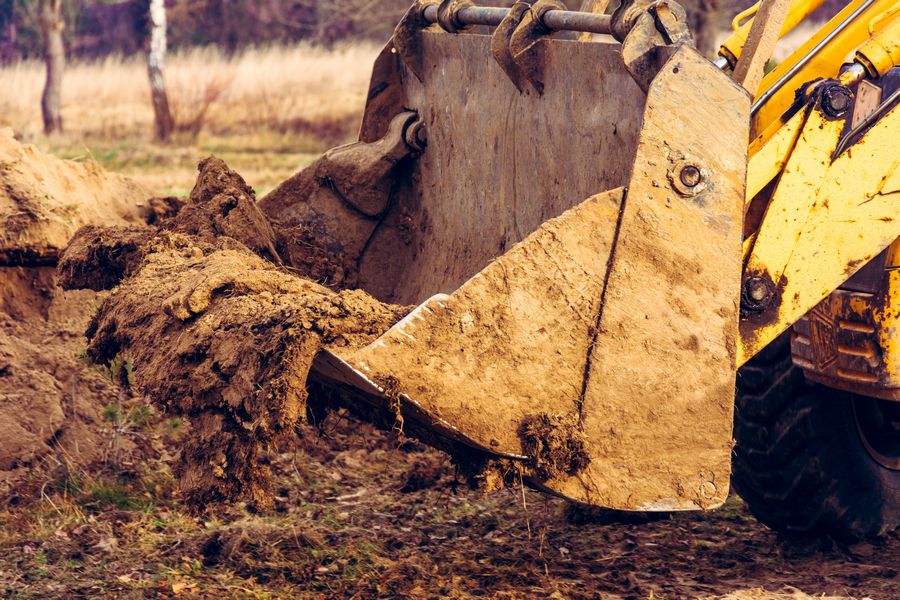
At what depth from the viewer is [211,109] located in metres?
17.7

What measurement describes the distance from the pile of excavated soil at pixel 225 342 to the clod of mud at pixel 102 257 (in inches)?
5.5

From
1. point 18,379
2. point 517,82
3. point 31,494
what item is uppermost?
point 517,82

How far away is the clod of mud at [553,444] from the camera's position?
2777 mm

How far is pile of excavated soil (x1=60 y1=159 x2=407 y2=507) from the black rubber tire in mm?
1601

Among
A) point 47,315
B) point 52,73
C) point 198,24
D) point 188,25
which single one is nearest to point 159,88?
point 52,73

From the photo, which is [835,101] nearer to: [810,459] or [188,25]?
[810,459]

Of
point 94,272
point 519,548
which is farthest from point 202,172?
point 519,548

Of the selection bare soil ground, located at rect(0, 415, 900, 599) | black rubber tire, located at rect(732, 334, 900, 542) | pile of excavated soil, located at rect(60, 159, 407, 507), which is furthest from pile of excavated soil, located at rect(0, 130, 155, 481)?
black rubber tire, located at rect(732, 334, 900, 542)

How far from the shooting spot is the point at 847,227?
3039 mm

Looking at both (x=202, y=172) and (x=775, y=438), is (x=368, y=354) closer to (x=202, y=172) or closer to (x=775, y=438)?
(x=775, y=438)

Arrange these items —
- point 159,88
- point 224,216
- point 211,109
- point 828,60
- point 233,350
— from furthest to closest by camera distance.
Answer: point 211,109 → point 159,88 → point 224,216 → point 828,60 → point 233,350

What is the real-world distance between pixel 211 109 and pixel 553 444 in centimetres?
1579

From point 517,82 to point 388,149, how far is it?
0.87m

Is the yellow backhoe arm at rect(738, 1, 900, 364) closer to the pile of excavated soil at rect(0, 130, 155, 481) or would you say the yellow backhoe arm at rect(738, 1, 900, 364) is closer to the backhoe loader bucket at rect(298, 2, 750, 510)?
the backhoe loader bucket at rect(298, 2, 750, 510)
